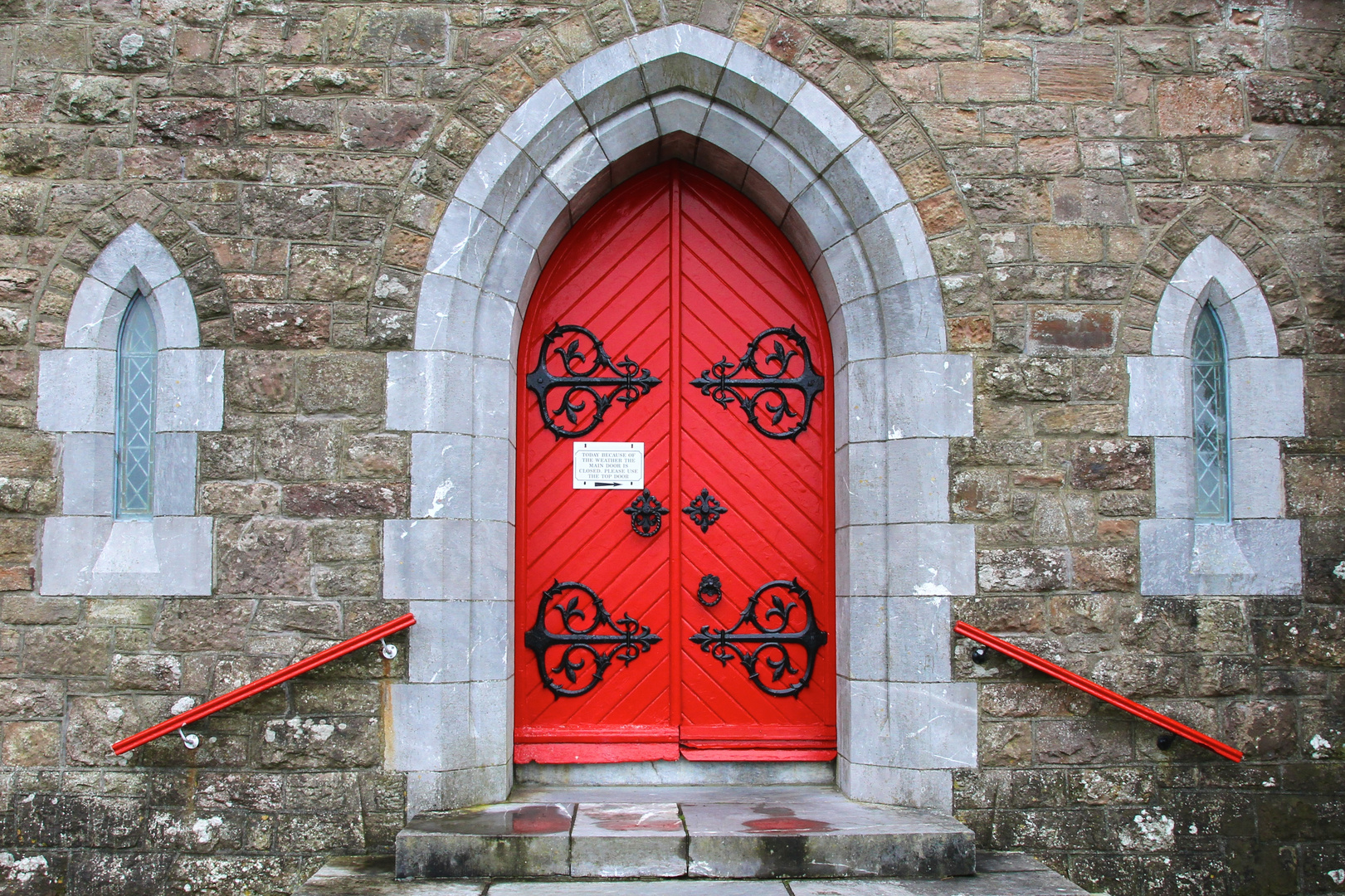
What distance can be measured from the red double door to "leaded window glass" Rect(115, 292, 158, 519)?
1.53 meters

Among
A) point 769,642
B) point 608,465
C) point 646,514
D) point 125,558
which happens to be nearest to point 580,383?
point 608,465

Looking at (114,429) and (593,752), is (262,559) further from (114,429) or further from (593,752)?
(593,752)

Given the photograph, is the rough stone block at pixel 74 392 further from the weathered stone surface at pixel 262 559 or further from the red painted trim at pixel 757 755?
the red painted trim at pixel 757 755

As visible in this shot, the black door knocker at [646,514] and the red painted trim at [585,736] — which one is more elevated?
the black door knocker at [646,514]

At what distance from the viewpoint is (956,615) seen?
4031 millimetres

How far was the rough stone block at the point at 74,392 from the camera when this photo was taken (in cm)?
399

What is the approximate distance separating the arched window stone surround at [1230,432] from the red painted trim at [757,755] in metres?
1.55

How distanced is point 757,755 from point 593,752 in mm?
725

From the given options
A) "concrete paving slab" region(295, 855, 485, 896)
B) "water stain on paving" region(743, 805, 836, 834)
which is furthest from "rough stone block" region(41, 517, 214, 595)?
"water stain on paving" region(743, 805, 836, 834)

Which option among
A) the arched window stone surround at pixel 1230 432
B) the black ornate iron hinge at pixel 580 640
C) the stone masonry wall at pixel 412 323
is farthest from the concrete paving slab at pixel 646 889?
the arched window stone surround at pixel 1230 432

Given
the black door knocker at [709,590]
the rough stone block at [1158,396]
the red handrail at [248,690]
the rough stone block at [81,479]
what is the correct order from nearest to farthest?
the red handrail at [248,690] < the rough stone block at [81,479] < the rough stone block at [1158,396] < the black door knocker at [709,590]

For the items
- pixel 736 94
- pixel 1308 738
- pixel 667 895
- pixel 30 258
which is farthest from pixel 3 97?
pixel 1308 738

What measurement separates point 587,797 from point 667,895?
81 cm

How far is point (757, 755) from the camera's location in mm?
4367
